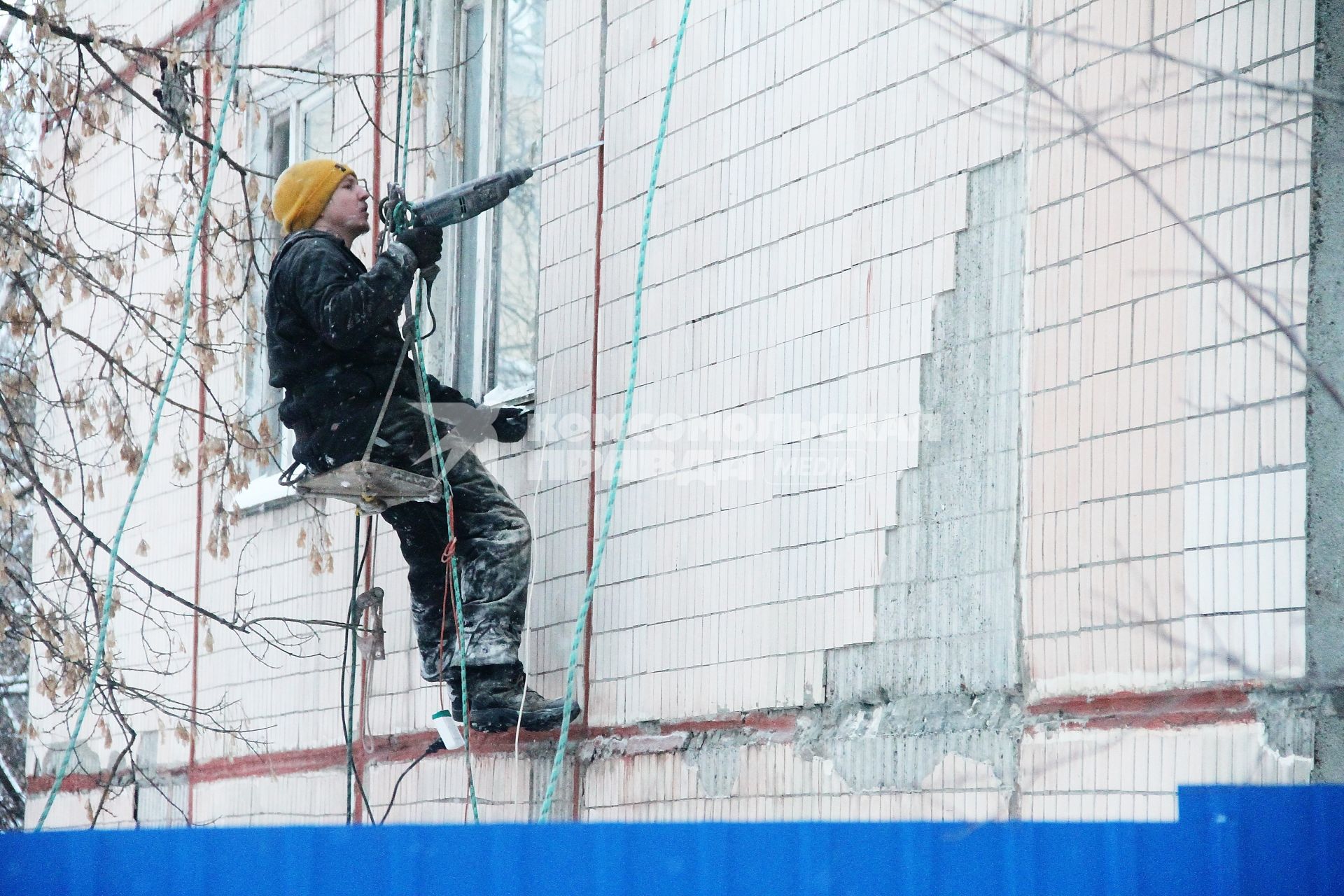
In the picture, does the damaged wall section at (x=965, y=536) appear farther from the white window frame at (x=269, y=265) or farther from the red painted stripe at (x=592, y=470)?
the white window frame at (x=269, y=265)

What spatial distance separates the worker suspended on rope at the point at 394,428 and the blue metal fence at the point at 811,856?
8.75 feet

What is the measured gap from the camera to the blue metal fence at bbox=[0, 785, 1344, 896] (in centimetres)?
287

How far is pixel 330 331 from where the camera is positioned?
18.3 feet

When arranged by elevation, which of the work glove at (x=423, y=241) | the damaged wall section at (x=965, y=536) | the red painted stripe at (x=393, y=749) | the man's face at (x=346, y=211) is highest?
the man's face at (x=346, y=211)

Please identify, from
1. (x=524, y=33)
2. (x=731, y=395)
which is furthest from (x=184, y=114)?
(x=731, y=395)

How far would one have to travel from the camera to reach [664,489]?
575 centimetres

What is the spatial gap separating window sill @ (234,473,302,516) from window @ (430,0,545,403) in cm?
123

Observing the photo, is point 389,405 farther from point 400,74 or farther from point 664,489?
point 400,74

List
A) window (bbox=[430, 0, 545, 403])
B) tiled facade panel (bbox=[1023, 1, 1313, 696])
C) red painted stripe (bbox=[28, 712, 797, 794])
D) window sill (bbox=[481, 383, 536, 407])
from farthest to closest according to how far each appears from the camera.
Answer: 1. window (bbox=[430, 0, 545, 403])
2. window sill (bbox=[481, 383, 536, 407])
3. red painted stripe (bbox=[28, 712, 797, 794])
4. tiled facade panel (bbox=[1023, 1, 1313, 696])

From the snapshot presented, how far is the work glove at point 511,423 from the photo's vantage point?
638 centimetres

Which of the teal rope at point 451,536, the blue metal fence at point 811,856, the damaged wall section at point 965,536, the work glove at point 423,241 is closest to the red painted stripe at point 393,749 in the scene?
the teal rope at point 451,536

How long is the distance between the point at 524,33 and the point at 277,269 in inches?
68.9

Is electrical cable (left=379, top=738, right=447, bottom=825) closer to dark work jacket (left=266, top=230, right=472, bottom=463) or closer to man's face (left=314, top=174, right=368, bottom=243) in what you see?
dark work jacket (left=266, top=230, right=472, bottom=463)

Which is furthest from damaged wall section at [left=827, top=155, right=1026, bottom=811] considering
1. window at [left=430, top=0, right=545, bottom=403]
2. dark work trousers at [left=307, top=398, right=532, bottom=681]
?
window at [left=430, top=0, right=545, bottom=403]
